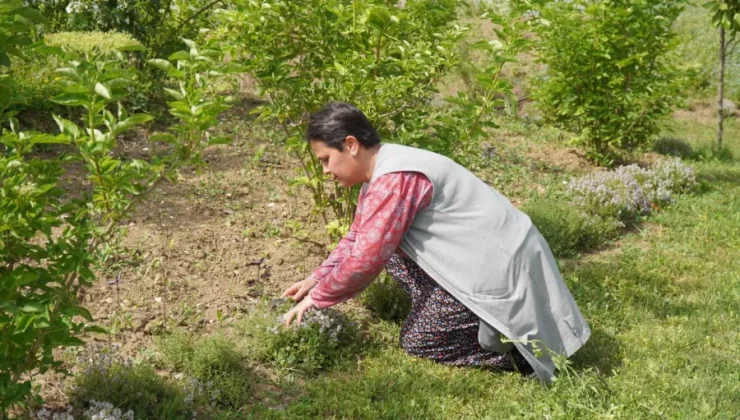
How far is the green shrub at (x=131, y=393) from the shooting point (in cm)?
292

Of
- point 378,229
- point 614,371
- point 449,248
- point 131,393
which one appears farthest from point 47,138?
point 614,371

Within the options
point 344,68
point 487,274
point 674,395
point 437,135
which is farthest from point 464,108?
point 674,395

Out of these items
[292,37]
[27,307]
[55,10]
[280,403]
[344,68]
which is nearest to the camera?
[27,307]

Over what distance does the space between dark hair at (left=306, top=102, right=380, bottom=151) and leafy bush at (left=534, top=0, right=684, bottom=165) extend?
3636 millimetres

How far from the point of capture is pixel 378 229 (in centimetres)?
314

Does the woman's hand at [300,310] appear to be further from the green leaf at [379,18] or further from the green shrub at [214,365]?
the green leaf at [379,18]

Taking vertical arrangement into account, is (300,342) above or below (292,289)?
below

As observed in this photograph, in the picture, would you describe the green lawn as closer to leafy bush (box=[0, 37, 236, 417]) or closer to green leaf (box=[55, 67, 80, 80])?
leafy bush (box=[0, 37, 236, 417])

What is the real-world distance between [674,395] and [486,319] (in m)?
0.87

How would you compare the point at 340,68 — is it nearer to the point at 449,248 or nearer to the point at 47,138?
the point at 449,248

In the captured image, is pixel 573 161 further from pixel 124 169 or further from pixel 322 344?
pixel 124 169

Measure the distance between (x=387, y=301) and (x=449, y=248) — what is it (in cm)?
81

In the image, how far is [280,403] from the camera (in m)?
3.17

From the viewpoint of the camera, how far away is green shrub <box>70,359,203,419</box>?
2918 millimetres
